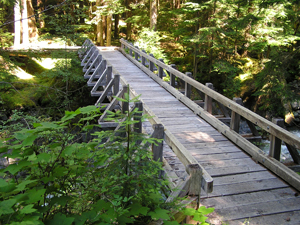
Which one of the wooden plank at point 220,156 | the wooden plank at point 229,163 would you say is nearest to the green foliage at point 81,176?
the wooden plank at point 229,163

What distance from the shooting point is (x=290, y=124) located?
46.3 feet

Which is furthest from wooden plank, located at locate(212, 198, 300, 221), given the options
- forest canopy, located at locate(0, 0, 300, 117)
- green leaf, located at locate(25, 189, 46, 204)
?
forest canopy, located at locate(0, 0, 300, 117)

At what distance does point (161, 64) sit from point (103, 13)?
395 inches

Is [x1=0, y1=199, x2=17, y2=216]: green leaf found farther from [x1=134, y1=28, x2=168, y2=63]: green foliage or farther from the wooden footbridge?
[x1=134, y1=28, x2=168, y2=63]: green foliage

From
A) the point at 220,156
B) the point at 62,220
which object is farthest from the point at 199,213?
the point at 220,156

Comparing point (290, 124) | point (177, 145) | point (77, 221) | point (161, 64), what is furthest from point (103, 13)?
point (77, 221)

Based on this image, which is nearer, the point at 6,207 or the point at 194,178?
the point at 6,207

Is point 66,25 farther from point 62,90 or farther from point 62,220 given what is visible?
point 62,220

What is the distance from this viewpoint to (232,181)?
13.0 feet

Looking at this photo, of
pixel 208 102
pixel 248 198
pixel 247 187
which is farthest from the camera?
pixel 208 102

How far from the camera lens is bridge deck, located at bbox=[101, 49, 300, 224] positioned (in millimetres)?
3291

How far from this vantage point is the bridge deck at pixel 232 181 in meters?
3.29

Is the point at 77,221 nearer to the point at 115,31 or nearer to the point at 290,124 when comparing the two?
the point at 290,124

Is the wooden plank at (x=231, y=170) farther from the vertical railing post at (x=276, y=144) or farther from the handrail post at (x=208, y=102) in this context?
the handrail post at (x=208, y=102)
